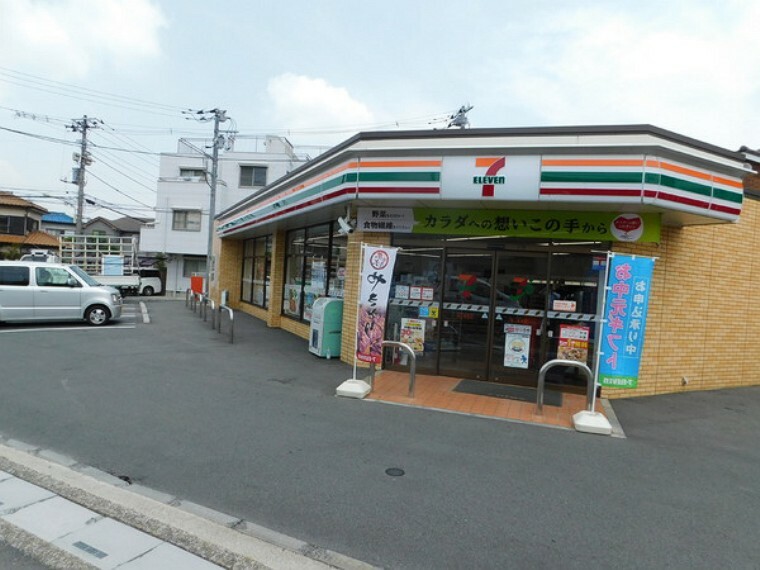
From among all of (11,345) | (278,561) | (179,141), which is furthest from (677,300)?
(179,141)

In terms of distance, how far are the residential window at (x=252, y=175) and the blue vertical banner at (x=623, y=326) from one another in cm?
2756

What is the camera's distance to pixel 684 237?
7930 mm

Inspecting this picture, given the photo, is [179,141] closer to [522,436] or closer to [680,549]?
[522,436]

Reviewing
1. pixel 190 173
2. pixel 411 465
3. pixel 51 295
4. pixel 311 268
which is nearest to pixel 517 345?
pixel 411 465

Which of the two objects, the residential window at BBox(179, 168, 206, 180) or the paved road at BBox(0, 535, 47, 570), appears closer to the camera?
the paved road at BBox(0, 535, 47, 570)

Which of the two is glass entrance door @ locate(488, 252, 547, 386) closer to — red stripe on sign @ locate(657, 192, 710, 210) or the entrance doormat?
the entrance doormat

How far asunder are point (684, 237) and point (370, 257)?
18.0ft

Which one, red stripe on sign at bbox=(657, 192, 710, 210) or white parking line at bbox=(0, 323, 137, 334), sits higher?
red stripe on sign at bbox=(657, 192, 710, 210)

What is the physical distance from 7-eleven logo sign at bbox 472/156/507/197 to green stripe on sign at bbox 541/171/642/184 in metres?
0.59

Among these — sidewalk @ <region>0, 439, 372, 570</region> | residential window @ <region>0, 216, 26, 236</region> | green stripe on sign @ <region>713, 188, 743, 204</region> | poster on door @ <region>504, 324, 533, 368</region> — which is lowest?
sidewalk @ <region>0, 439, 372, 570</region>

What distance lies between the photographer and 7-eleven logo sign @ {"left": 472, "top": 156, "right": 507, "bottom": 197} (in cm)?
658

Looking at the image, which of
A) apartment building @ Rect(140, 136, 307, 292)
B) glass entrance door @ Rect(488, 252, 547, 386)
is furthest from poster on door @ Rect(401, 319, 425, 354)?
apartment building @ Rect(140, 136, 307, 292)

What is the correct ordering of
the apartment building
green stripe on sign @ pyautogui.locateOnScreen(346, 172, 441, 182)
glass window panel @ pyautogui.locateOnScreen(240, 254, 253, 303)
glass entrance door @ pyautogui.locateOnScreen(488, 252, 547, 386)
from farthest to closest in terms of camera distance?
the apartment building
glass window panel @ pyautogui.locateOnScreen(240, 254, 253, 303)
glass entrance door @ pyautogui.locateOnScreen(488, 252, 547, 386)
green stripe on sign @ pyautogui.locateOnScreen(346, 172, 441, 182)

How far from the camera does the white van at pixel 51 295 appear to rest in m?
11.4
